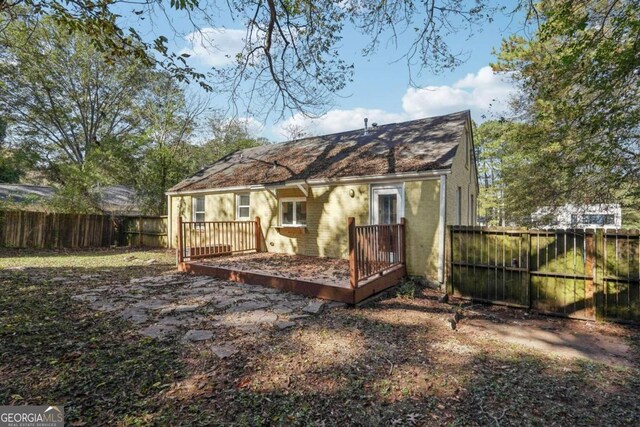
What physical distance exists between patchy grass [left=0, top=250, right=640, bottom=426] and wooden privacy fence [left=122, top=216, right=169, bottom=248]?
11.0 m

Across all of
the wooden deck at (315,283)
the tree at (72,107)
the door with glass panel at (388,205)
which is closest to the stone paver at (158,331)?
the wooden deck at (315,283)

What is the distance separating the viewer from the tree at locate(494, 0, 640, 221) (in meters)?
5.96

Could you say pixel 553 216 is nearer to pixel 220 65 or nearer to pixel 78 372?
pixel 220 65

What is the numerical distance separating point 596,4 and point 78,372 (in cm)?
1220

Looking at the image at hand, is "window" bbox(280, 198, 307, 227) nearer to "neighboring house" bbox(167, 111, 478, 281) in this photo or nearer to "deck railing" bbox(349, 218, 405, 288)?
"neighboring house" bbox(167, 111, 478, 281)

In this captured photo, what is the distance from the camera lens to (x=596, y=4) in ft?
25.6

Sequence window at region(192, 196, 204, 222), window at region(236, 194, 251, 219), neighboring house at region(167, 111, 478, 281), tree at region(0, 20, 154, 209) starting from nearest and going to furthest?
neighboring house at region(167, 111, 478, 281)
window at region(236, 194, 251, 219)
window at region(192, 196, 204, 222)
tree at region(0, 20, 154, 209)

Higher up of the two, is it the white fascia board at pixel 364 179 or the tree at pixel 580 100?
the tree at pixel 580 100

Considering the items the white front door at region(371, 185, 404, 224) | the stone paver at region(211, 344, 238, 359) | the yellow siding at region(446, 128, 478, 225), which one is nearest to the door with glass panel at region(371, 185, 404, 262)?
the white front door at region(371, 185, 404, 224)

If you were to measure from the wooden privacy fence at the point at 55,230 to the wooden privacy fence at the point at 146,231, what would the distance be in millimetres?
564

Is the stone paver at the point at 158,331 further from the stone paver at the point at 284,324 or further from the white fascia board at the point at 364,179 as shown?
the white fascia board at the point at 364,179

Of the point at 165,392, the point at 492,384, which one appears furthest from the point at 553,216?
the point at 165,392

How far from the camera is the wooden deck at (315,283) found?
579 centimetres

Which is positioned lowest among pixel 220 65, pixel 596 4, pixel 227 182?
pixel 227 182
